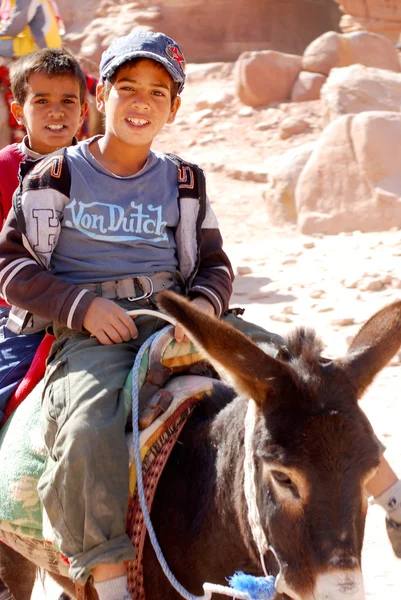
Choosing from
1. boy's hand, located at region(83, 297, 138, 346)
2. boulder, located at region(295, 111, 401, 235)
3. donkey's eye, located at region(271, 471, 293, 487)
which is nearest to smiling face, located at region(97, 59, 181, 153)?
boy's hand, located at region(83, 297, 138, 346)

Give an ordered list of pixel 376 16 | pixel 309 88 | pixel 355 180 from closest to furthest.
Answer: pixel 355 180, pixel 309 88, pixel 376 16

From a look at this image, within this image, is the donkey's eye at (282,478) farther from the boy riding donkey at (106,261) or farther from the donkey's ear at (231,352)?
the boy riding donkey at (106,261)

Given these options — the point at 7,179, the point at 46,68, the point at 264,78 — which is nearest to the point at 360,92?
the point at 264,78

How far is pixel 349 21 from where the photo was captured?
20797 mm

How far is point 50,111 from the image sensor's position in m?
4.11

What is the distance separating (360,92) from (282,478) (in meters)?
13.1

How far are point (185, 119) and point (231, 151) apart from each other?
2337mm

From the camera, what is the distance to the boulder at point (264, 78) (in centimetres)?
1781

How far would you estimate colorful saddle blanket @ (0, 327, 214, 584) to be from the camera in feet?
8.66

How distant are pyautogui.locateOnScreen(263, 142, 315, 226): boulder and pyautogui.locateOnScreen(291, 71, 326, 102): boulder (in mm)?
5529

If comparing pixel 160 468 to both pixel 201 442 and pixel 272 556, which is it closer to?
pixel 201 442

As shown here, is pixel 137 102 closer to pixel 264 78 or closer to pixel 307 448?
pixel 307 448

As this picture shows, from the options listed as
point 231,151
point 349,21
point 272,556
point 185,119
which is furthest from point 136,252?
point 349,21

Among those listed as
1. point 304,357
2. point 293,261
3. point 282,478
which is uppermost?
point 304,357
